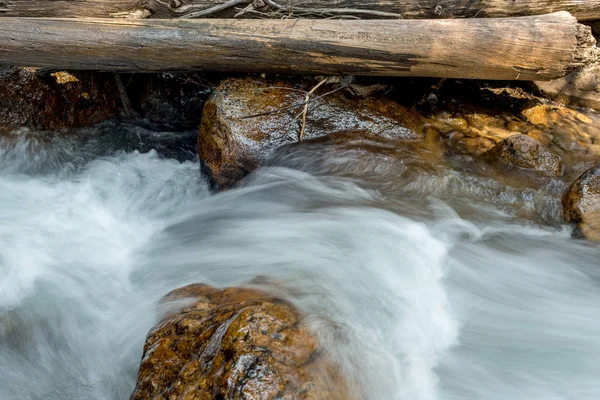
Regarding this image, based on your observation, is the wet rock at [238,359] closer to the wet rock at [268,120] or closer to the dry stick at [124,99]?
the wet rock at [268,120]

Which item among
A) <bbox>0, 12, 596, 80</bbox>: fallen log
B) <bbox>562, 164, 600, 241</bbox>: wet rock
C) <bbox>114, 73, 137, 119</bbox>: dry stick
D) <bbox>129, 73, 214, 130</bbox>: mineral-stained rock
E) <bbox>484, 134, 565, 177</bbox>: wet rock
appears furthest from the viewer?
<bbox>129, 73, 214, 130</bbox>: mineral-stained rock

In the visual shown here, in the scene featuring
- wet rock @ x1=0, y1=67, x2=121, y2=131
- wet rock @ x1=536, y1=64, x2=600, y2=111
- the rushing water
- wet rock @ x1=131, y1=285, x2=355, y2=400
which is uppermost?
wet rock @ x1=536, y1=64, x2=600, y2=111

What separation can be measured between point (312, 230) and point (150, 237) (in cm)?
153

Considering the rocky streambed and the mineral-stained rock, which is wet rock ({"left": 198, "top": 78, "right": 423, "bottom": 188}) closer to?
the rocky streambed

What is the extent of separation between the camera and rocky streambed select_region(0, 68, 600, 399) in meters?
2.46

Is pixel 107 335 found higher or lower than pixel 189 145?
lower

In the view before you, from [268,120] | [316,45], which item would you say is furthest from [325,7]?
[268,120]

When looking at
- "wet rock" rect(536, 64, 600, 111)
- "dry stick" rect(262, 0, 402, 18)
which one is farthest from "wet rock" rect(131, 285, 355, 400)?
"wet rock" rect(536, 64, 600, 111)

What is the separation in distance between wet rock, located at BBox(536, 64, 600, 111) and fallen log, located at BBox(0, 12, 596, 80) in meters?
1.01

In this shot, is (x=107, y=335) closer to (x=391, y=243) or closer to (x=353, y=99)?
(x=391, y=243)

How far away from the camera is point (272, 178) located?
4262 mm

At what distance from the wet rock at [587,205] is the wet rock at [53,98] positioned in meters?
4.79

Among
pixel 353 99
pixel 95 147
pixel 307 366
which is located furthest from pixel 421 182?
pixel 95 147

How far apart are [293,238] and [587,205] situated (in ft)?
7.57
